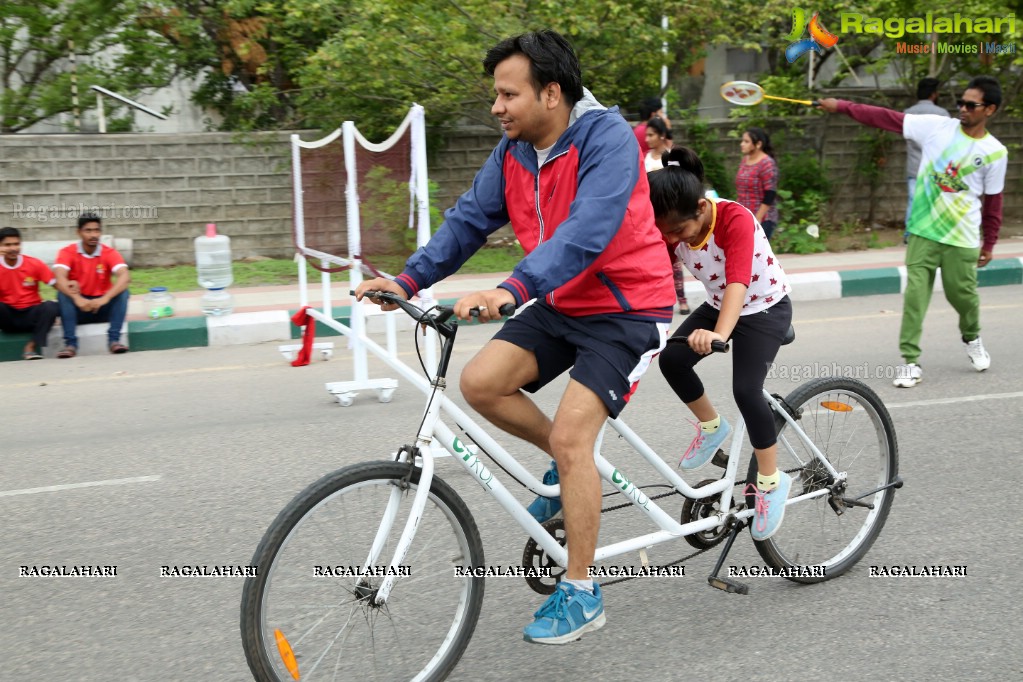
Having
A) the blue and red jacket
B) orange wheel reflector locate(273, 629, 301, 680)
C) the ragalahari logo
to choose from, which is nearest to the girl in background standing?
the ragalahari logo

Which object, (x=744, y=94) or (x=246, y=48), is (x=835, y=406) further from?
(x=246, y=48)

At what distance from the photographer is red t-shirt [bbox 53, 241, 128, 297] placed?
830cm

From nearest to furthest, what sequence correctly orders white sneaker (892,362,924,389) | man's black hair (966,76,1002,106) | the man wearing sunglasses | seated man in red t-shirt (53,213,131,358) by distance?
man's black hair (966,76,1002,106) → the man wearing sunglasses → white sneaker (892,362,924,389) → seated man in red t-shirt (53,213,131,358)

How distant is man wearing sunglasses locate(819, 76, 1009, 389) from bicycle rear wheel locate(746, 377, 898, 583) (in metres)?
2.77

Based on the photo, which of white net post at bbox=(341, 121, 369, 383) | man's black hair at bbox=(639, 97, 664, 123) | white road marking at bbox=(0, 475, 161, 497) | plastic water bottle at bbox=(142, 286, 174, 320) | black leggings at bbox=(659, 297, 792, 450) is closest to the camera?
black leggings at bbox=(659, 297, 792, 450)

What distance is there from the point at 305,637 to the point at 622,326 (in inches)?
48.7

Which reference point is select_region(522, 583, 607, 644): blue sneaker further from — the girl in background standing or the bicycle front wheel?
the girl in background standing

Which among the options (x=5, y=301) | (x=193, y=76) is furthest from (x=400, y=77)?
(x=5, y=301)

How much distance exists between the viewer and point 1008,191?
47.3ft

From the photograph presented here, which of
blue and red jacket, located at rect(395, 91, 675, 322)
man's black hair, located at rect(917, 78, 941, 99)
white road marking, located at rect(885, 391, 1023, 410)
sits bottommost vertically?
white road marking, located at rect(885, 391, 1023, 410)

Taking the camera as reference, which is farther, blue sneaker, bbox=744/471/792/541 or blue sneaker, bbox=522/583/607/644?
blue sneaker, bbox=744/471/792/541

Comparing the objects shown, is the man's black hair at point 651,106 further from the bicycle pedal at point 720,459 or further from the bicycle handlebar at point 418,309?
the bicycle handlebar at point 418,309

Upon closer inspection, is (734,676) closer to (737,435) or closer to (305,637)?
(737,435)

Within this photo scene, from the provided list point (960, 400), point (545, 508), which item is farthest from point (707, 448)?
point (960, 400)
